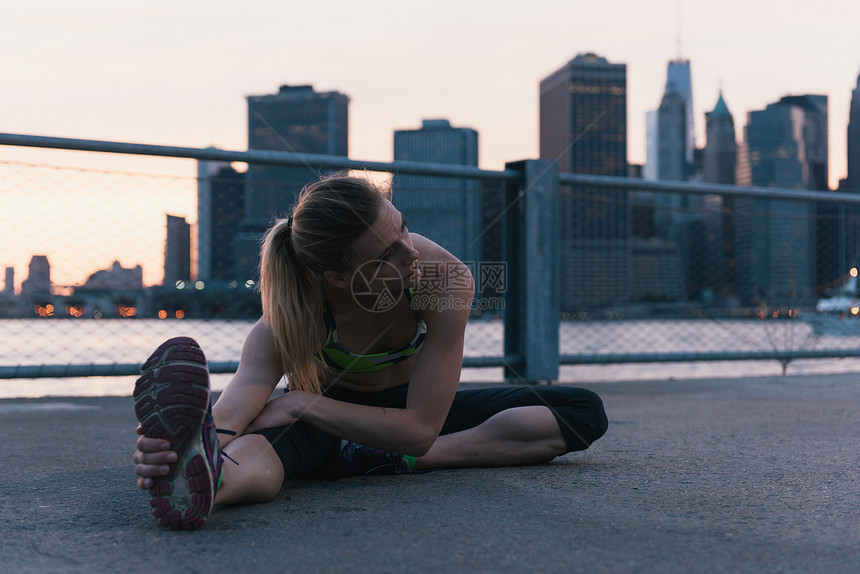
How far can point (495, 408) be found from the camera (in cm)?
224

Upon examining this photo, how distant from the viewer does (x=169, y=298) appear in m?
4.61

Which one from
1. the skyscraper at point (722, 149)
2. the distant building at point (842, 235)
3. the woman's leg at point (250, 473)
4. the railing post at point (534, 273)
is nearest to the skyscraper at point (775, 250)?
the distant building at point (842, 235)

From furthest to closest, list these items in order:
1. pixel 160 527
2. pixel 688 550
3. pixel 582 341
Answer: pixel 582 341 < pixel 160 527 < pixel 688 550

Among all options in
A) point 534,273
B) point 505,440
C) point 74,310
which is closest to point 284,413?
point 505,440

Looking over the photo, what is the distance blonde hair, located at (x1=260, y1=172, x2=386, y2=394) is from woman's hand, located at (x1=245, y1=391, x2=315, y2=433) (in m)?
0.15

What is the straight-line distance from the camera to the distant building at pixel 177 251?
14.7 feet

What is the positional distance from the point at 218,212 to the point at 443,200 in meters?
1.39

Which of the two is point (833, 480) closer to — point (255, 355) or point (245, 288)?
point (255, 355)

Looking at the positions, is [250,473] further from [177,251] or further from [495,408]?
[177,251]

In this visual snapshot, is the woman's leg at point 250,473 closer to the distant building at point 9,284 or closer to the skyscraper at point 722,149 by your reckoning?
the distant building at point 9,284

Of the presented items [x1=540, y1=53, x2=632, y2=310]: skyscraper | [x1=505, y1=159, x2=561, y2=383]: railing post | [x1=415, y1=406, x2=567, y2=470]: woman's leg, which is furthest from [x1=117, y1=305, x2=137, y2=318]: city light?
[x1=415, y1=406, x2=567, y2=470]: woman's leg

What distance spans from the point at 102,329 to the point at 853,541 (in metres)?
3.87

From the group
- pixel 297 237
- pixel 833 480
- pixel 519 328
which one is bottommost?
pixel 833 480

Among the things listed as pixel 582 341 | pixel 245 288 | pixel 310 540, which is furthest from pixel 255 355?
pixel 582 341
